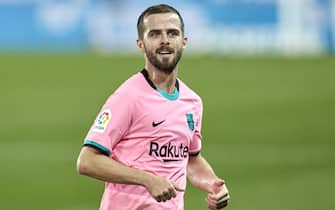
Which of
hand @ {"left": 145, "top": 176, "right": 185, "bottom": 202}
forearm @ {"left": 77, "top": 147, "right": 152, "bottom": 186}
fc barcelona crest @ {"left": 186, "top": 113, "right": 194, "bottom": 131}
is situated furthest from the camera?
fc barcelona crest @ {"left": 186, "top": 113, "right": 194, "bottom": 131}

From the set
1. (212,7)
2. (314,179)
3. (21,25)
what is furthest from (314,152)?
(21,25)

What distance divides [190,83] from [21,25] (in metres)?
5.60

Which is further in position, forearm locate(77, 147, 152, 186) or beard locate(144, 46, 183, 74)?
beard locate(144, 46, 183, 74)

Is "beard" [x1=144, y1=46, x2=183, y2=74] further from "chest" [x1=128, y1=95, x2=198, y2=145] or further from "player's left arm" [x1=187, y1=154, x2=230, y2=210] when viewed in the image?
"player's left arm" [x1=187, y1=154, x2=230, y2=210]

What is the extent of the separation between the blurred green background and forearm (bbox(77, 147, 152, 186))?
553 centimetres

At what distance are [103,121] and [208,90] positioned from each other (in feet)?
45.0

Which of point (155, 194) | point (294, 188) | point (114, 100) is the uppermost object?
point (114, 100)

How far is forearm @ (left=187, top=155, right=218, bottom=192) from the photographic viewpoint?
601 cm

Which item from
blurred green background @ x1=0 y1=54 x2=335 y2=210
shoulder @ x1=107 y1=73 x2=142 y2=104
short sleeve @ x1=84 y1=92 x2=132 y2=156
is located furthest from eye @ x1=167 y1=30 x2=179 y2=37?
blurred green background @ x1=0 y1=54 x2=335 y2=210

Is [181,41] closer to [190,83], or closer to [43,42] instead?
[190,83]

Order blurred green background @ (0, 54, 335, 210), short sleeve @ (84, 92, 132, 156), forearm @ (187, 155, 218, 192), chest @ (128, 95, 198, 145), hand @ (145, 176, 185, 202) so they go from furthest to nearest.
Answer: blurred green background @ (0, 54, 335, 210), forearm @ (187, 155, 218, 192), chest @ (128, 95, 198, 145), short sleeve @ (84, 92, 132, 156), hand @ (145, 176, 185, 202)

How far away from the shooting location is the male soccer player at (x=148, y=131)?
5402 millimetres

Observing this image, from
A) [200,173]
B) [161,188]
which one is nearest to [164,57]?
[161,188]

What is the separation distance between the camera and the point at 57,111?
57.2ft
